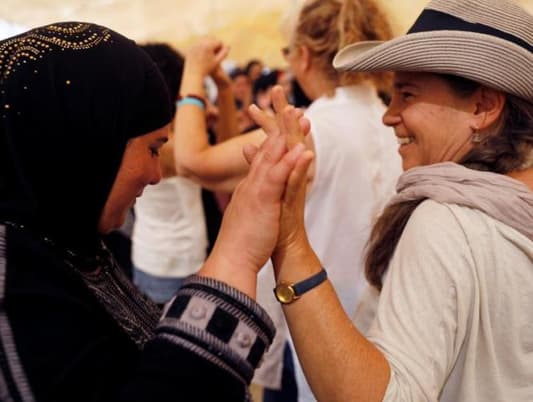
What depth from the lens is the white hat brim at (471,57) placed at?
98cm

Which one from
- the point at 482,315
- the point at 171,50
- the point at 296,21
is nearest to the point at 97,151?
the point at 482,315

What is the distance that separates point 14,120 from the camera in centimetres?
81

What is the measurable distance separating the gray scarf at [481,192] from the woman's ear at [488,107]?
0.39 ft

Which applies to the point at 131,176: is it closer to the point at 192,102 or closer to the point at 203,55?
the point at 192,102

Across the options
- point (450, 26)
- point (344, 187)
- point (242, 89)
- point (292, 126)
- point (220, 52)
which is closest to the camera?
point (292, 126)

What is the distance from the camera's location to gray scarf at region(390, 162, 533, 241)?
36.8 inches

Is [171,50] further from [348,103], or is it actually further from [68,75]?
[68,75]

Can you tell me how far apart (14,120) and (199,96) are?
3.34 ft

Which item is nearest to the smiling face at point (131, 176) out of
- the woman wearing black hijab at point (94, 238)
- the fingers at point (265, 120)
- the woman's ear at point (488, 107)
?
the woman wearing black hijab at point (94, 238)

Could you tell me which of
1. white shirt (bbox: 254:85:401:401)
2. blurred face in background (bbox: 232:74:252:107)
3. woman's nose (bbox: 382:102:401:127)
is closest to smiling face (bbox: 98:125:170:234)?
woman's nose (bbox: 382:102:401:127)

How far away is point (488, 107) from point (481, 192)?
202mm

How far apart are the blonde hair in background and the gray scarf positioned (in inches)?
30.7

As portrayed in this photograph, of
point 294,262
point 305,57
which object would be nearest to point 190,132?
point 305,57

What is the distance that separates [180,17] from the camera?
8219 mm
